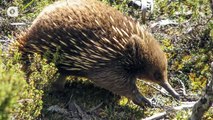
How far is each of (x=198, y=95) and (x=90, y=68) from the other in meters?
1.20

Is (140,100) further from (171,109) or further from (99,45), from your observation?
(99,45)

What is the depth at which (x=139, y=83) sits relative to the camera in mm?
5004

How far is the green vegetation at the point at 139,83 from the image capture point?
402cm

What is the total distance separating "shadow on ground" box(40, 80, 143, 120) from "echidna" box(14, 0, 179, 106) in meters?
0.18

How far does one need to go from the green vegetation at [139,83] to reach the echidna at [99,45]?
0.80ft

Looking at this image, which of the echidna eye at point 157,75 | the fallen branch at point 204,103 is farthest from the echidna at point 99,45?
the fallen branch at point 204,103

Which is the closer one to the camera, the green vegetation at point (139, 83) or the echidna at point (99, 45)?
the green vegetation at point (139, 83)

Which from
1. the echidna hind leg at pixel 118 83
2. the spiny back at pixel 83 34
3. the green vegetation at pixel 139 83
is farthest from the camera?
the echidna hind leg at pixel 118 83

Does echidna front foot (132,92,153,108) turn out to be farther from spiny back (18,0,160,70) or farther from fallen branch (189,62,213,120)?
fallen branch (189,62,213,120)

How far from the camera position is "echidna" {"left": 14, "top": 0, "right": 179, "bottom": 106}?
4355mm

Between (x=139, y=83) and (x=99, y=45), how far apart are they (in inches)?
34.1

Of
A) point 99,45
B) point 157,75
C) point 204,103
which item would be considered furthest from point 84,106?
point 204,103

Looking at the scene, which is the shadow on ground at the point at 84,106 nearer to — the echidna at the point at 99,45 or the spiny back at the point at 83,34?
the echidna at the point at 99,45

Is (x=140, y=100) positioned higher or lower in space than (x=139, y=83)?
lower
